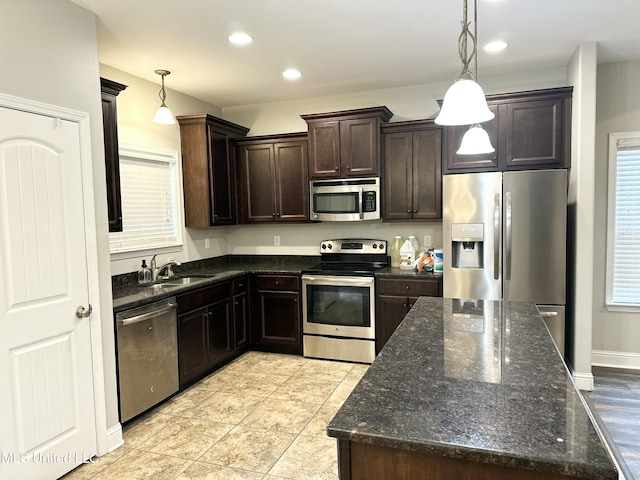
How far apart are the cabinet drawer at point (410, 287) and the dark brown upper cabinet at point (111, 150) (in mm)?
2325

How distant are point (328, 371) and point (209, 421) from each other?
1287 millimetres

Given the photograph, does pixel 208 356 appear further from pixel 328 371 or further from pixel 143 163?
pixel 143 163

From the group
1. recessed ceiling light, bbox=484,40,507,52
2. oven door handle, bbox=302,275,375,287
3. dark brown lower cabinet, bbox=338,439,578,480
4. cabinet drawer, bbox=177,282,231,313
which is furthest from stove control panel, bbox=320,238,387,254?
dark brown lower cabinet, bbox=338,439,578,480

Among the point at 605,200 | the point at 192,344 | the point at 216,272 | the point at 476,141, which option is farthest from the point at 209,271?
the point at 605,200

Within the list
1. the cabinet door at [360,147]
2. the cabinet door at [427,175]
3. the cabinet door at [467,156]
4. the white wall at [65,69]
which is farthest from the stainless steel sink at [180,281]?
the cabinet door at [467,156]

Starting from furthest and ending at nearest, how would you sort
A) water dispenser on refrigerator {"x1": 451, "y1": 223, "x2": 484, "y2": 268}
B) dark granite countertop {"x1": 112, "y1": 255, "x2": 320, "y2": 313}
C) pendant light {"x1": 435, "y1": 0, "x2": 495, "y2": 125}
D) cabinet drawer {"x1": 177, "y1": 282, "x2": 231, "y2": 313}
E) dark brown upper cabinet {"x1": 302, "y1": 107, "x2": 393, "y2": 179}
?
dark brown upper cabinet {"x1": 302, "y1": 107, "x2": 393, "y2": 179}
water dispenser on refrigerator {"x1": 451, "y1": 223, "x2": 484, "y2": 268}
cabinet drawer {"x1": 177, "y1": 282, "x2": 231, "y2": 313}
dark granite countertop {"x1": 112, "y1": 255, "x2": 320, "y2": 313}
pendant light {"x1": 435, "y1": 0, "x2": 495, "y2": 125}

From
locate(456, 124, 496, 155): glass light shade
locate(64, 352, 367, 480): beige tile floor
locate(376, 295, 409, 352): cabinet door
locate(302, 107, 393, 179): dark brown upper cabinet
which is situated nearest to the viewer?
locate(456, 124, 496, 155): glass light shade

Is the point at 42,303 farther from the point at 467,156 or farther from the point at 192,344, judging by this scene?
the point at 467,156

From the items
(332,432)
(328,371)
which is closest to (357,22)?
(332,432)

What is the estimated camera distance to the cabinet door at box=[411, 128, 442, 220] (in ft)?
13.2

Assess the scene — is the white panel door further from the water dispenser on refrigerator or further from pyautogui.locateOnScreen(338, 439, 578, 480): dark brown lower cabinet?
the water dispenser on refrigerator

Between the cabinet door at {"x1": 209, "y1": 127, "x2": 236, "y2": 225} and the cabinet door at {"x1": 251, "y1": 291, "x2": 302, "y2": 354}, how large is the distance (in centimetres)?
91

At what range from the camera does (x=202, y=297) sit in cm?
373

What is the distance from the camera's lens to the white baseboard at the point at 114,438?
2.70 m
